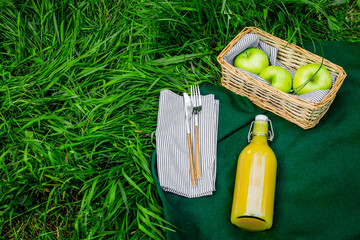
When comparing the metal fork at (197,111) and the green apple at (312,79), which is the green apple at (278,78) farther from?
the metal fork at (197,111)

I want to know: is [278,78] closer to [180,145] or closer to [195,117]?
[195,117]

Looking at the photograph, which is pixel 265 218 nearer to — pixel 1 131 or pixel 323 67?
pixel 323 67

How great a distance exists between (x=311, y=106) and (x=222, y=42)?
69cm

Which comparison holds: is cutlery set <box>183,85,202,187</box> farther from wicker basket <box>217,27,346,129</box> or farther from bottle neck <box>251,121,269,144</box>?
bottle neck <box>251,121,269,144</box>

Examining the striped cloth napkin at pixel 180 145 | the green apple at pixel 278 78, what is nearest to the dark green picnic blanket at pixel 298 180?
the striped cloth napkin at pixel 180 145

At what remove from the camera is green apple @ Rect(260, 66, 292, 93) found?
55.1 inches

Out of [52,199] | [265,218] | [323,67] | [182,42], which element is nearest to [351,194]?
[265,218]

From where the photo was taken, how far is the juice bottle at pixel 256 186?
1208 mm

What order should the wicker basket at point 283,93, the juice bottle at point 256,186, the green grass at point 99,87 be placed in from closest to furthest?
the juice bottle at point 256,186 < the wicker basket at point 283,93 < the green grass at point 99,87

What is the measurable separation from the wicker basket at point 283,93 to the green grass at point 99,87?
0.17 m

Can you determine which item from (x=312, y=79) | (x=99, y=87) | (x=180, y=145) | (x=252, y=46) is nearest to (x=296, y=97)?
(x=312, y=79)

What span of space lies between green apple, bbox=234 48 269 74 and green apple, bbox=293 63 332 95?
17 cm

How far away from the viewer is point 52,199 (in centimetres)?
149

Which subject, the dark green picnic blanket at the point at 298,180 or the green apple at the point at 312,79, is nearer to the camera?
the dark green picnic blanket at the point at 298,180
